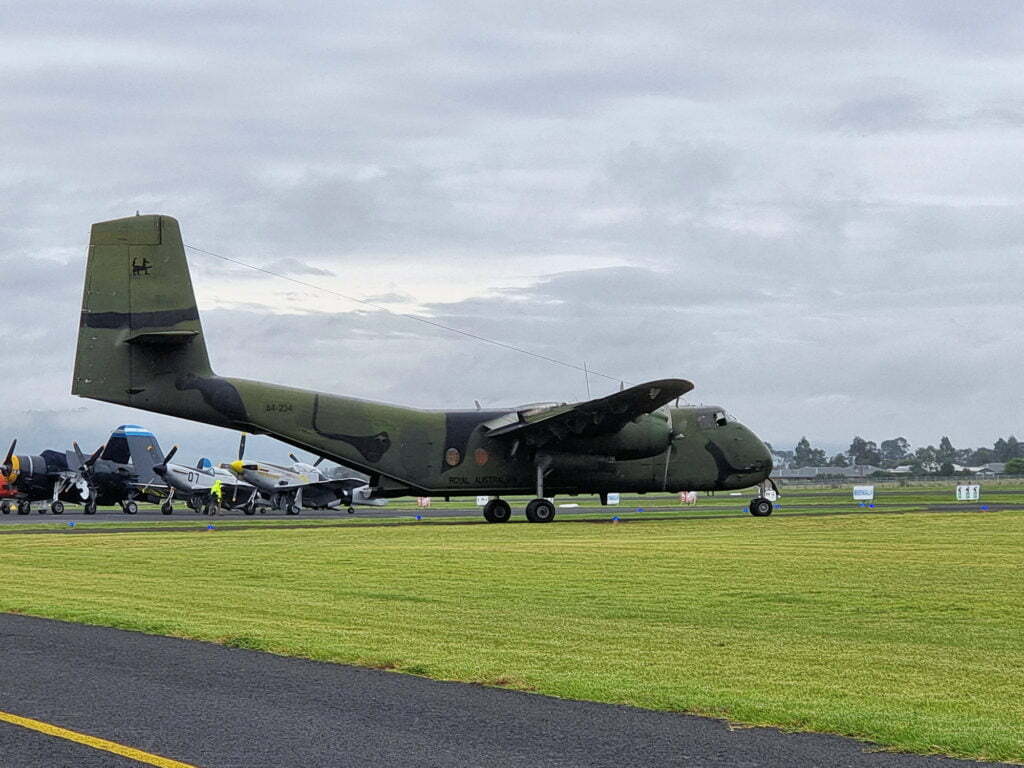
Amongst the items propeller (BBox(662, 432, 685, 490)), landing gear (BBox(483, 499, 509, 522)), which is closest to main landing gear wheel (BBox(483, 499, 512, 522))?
landing gear (BBox(483, 499, 509, 522))

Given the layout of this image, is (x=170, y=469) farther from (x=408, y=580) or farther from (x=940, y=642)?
(x=940, y=642)

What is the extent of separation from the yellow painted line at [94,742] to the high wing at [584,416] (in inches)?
1243

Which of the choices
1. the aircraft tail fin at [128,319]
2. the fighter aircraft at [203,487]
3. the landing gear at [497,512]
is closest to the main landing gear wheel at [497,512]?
the landing gear at [497,512]

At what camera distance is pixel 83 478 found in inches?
2931

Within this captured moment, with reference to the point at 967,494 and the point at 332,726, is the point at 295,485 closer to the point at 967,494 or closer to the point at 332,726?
the point at 967,494

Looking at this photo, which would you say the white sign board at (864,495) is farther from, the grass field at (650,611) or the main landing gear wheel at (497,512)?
the grass field at (650,611)

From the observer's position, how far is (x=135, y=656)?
13.1 meters

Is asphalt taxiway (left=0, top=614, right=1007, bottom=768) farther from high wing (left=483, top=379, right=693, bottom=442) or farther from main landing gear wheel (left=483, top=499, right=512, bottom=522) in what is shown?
main landing gear wheel (left=483, top=499, right=512, bottom=522)

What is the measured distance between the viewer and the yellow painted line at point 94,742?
8039mm

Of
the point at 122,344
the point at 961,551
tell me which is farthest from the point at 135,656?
the point at 122,344

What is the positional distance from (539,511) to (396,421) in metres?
5.81

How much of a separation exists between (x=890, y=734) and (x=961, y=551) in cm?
1873

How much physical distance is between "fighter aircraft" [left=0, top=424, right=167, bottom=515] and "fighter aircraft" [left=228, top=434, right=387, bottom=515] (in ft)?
19.4

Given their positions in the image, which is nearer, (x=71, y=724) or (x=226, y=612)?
(x=71, y=724)
